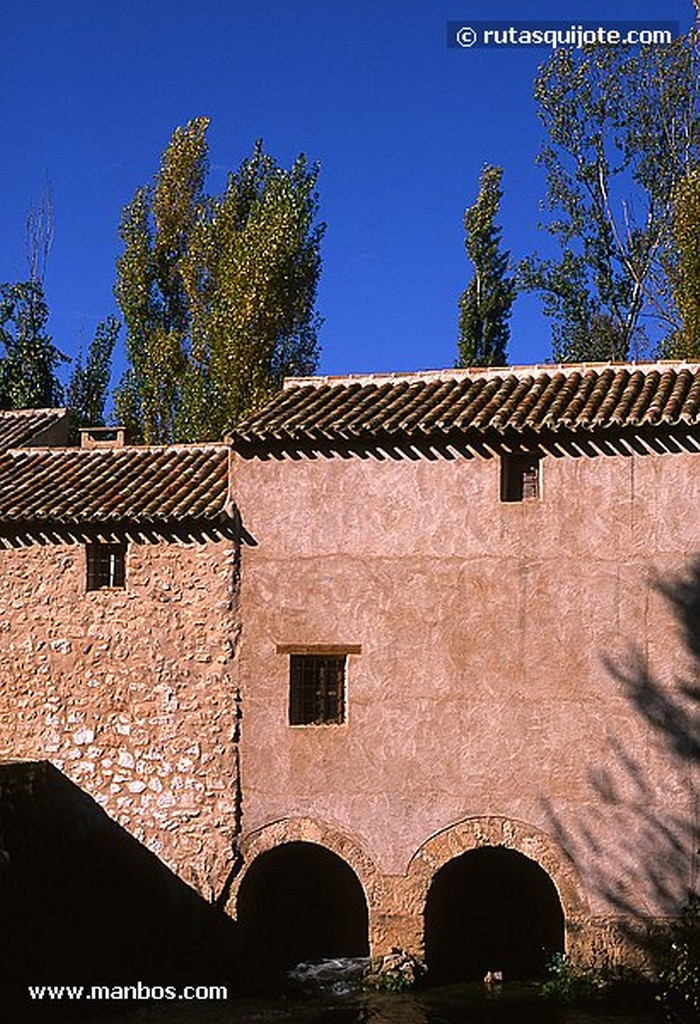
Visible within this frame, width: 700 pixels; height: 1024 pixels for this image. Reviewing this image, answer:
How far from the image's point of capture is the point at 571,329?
2930cm

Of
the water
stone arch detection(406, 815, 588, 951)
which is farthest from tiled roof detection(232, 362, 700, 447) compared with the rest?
the water

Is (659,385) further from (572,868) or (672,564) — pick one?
(572,868)

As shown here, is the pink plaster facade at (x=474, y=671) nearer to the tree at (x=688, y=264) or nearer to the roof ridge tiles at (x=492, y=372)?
the roof ridge tiles at (x=492, y=372)

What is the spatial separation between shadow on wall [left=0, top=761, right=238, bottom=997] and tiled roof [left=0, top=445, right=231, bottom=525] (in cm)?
304

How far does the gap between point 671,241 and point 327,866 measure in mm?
16513

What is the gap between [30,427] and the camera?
69.6ft

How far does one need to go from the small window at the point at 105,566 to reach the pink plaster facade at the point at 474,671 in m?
1.57

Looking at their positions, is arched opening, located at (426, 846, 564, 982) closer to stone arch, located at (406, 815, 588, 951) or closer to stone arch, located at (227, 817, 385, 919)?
stone arch, located at (406, 815, 588, 951)

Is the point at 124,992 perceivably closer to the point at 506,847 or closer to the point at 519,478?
the point at 506,847

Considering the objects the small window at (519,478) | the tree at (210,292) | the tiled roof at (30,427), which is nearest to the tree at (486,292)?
the tree at (210,292)

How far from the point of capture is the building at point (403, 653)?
45.8ft

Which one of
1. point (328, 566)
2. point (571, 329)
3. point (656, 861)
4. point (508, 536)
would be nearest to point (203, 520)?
point (328, 566)

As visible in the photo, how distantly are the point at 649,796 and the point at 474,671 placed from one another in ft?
7.41

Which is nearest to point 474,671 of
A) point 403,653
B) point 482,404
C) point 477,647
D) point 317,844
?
point 477,647
